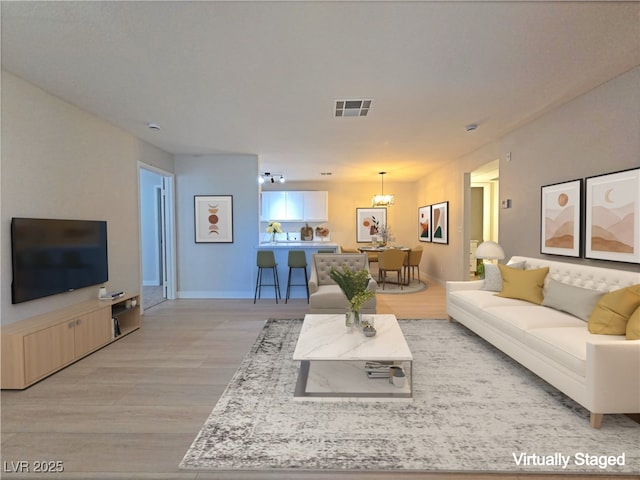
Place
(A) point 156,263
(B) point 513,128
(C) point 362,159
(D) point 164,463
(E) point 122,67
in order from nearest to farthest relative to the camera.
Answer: (D) point 164,463
(E) point 122,67
(B) point 513,128
(C) point 362,159
(A) point 156,263

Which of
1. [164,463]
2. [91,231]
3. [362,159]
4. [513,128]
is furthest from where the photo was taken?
[362,159]

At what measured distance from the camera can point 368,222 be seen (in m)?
9.34

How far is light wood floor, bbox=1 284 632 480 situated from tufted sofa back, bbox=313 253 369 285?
1.35 meters

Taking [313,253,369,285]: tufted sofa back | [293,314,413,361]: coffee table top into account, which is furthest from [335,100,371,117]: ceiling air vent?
[293,314,413,361]: coffee table top

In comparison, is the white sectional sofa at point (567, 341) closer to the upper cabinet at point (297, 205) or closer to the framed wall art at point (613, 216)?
the framed wall art at point (613, 216)

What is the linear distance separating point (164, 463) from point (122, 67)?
3019 millimetres

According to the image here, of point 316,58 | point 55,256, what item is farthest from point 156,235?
point 316,58

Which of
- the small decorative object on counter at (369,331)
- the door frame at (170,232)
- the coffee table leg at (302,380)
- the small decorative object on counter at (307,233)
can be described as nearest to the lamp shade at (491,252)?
the small decorative object on counter at (369,331)

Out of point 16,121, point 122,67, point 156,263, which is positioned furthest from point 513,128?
point 156,263

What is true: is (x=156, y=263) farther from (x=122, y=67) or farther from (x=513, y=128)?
(x=513, y=128)

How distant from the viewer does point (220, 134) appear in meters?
4.71

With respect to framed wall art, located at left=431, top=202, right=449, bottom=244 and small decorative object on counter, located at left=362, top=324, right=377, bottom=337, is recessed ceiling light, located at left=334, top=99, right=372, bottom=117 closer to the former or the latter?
small decorative object on counter, located at left=362, top=324, right=377, bottom=337

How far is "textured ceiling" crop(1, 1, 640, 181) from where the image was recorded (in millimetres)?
2068

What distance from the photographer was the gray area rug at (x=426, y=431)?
1.81 metres
